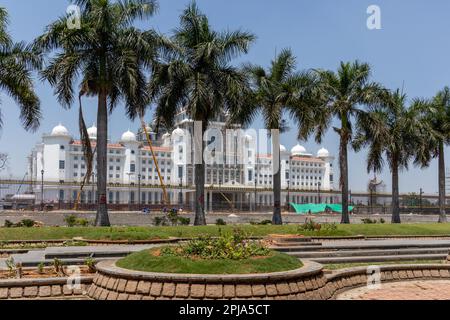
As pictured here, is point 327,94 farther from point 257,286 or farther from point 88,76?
point 257,286

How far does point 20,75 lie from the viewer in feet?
68.2

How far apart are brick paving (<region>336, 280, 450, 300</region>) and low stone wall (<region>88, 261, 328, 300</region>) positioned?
1537 millimetres

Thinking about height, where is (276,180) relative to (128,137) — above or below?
below

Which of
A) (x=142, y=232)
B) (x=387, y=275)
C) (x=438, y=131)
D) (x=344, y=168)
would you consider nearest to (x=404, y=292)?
(x=387, y=275)

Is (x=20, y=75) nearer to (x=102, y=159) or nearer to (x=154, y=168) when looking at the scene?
(x=102, y=159)

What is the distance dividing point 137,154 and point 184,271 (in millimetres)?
104063

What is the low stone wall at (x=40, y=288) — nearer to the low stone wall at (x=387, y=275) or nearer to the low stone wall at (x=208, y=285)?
the low stone wall at (x=208, y=285)

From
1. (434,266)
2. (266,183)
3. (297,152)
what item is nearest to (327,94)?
(434,266)

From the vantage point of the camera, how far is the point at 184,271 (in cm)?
809

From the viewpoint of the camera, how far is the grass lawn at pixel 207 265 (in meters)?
8.13

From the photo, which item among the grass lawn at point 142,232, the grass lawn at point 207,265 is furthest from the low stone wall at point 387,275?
the grass lawn at point 142,232

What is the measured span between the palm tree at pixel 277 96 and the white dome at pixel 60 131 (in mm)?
84615

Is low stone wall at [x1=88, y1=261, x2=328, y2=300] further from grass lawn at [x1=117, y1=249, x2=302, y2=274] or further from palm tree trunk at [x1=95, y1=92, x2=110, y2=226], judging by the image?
palm tree trunk at [x1=95, y1=92, x2=110, y2=226]

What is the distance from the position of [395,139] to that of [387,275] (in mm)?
22607
